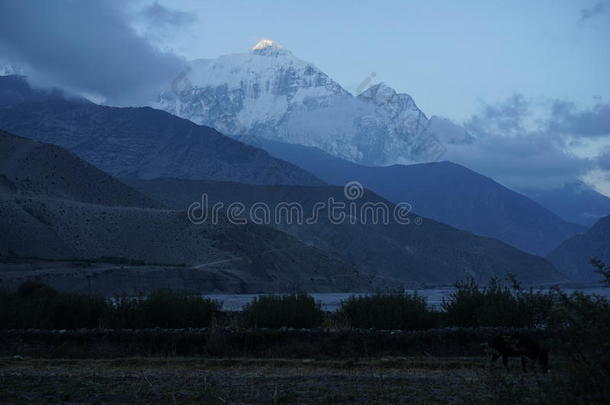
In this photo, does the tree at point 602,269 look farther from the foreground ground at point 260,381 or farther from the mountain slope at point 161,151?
the mountain slope at point 161,151

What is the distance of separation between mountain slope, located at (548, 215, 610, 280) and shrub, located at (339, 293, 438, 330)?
537ft

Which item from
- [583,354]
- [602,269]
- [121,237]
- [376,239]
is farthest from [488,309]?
[376,239]

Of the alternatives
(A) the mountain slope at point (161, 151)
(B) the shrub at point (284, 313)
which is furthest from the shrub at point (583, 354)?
(A) the mountain slope at point (161, 151)

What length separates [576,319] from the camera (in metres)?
7.34

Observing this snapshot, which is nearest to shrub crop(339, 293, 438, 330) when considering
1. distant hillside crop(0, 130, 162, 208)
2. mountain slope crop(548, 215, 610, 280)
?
distant hillside crop(0, 130, 162, 208)

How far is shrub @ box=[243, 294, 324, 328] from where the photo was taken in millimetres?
18938

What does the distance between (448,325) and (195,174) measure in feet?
507

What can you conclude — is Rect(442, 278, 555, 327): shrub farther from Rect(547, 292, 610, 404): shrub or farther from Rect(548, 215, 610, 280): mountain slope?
Rect(548, 215, 610, 280): mountain slope

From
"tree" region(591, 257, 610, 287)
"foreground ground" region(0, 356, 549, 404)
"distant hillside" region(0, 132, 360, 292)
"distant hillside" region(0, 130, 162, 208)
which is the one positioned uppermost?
"distant hillside" region(0, 130, 162, 208)

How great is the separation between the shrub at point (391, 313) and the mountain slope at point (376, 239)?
100114 millimetres

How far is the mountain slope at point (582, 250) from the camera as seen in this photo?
176125mm

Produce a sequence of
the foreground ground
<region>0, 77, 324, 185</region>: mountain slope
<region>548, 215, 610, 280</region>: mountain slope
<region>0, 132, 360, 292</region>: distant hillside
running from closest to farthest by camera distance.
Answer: the foreground ground < <region>0, 132, 360, 292</region>: distant hillside < <region>0, 77, 324, 185</region>: mountain slope < <region>548, 215, 610, 280</region>: mountain slope

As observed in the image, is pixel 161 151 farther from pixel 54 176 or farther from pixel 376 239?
pixel 54 176

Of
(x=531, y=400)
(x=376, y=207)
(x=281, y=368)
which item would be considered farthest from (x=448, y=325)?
(x=376, y=207)
